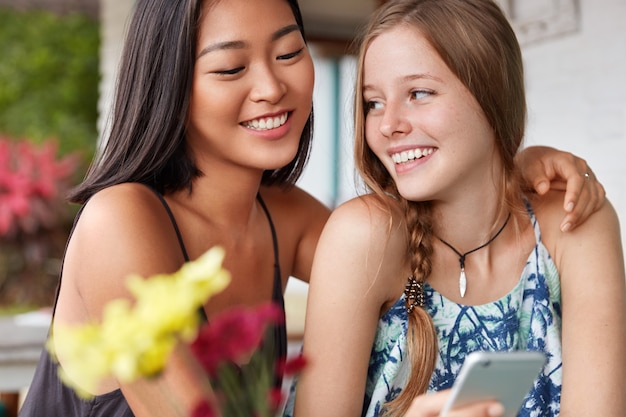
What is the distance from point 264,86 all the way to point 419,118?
313 millimetres

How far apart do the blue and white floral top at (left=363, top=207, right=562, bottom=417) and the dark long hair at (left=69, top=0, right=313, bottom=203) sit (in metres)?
0.57

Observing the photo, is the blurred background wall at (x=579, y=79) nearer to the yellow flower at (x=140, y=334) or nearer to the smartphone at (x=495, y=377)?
the smartphone at (x=495, y=377)

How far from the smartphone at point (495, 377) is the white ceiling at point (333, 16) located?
17.3ft

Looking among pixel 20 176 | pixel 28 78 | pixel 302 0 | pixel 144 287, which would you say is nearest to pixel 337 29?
pixel 302 0

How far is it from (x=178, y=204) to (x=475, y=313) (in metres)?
0.67

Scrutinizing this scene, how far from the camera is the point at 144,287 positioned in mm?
643

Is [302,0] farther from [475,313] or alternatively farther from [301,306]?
[475,313]

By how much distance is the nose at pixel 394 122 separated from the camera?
5.09 feet

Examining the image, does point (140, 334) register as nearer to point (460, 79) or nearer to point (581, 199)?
point (460, 79)

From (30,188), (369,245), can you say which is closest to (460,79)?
(369,245)

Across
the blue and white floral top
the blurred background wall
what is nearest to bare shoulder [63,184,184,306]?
the blue and white floral top

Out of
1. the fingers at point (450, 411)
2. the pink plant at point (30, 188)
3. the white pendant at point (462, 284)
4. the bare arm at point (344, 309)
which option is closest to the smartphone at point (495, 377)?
the fingers at point (450, 411)

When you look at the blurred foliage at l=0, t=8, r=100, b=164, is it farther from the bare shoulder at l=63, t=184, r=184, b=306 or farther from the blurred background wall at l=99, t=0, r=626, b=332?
the bare shoulder at l=63, t=184, r=184, b=306

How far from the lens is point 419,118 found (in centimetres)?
156
